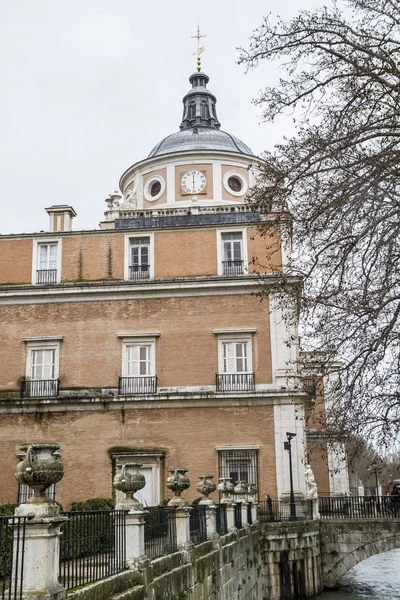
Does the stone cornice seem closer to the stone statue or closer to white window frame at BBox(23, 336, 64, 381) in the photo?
white window frame at BBox(23, 336, 64, 381)

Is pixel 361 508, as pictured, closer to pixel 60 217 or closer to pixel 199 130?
pixel 60 217

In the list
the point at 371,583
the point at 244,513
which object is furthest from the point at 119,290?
the point at 371,583

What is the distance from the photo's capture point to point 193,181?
1597 inches

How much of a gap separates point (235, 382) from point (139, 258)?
6.38 m

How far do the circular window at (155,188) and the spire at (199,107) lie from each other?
25.1 ft

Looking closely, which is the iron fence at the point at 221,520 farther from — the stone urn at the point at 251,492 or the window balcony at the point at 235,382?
the window balcony at the point at 235,382

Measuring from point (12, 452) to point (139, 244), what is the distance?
31.1 feet

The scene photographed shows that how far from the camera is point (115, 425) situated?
27203 millimetres

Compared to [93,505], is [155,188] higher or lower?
higher

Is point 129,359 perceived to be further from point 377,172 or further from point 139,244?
point 377,172

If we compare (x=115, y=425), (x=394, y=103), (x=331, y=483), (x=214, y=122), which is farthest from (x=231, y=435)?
(x=214, y=122)

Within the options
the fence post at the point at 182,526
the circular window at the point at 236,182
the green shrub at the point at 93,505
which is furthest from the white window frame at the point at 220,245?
A: the fence post at the point at 182,526

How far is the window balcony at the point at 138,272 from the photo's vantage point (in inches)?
1136

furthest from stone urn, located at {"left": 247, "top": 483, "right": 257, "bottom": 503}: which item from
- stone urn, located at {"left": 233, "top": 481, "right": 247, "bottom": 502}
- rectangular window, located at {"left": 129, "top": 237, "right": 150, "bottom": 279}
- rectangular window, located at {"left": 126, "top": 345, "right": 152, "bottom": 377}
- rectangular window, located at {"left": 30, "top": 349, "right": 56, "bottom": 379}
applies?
rectangular window, located at {"left": 129, "top": 237, "right": 150, "bottom": 279}
